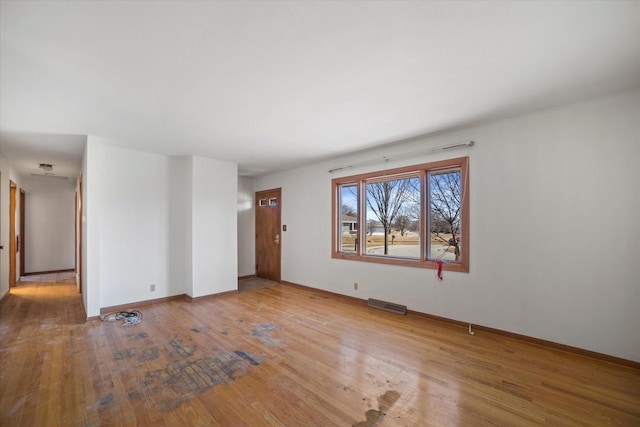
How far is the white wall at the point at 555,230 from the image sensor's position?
2547mm

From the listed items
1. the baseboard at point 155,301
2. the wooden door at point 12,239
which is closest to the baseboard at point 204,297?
the baseboard at point 155,301

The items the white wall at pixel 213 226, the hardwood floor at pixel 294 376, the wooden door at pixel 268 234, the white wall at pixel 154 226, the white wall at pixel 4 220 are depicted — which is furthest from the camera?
the wooden door at pixel 268 234

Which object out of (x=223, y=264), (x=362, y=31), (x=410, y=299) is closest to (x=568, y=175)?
(x=410, y=299)

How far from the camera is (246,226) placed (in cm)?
679

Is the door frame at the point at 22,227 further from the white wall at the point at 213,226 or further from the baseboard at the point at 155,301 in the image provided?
the white wall at the point at 213,226

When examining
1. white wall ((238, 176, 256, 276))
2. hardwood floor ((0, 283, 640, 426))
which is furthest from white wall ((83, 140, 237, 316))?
white wall ((238, 176, 256, 276))

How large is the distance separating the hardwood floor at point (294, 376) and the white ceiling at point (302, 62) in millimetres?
2526

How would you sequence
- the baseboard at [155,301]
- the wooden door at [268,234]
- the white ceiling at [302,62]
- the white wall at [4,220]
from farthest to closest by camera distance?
the wooden door at [268,234] → the white wall at [4,220] → the baseboard at [155,301] → the white ceiling at [302,62]

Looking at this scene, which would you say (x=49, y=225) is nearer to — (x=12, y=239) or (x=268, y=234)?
(x=12, y=239)

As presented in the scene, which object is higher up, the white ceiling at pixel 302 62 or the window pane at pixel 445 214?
the white ceiling at pixel 302 62

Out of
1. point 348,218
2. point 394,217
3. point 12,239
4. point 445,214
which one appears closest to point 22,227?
point 12,239

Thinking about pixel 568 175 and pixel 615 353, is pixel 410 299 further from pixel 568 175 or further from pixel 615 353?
pixel 568 175

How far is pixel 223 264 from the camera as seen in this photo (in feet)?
17.0

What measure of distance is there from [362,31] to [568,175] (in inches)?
105
